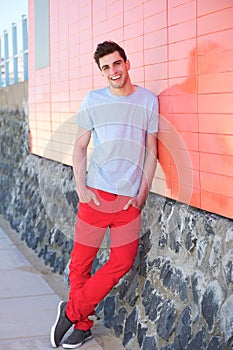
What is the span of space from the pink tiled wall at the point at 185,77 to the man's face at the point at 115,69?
0.99 feet

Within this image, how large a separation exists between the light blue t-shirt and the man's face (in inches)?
5.0

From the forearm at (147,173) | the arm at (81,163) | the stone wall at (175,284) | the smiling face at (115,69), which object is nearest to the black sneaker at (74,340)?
the stone wall at (175,284)

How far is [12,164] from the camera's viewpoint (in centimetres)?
1085

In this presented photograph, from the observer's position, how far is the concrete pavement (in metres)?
5.05

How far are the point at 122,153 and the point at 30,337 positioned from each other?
57.5 inches

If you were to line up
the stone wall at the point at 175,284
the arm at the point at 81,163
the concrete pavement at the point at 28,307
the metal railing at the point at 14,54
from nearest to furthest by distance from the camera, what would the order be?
the stone wall at the point at 175,284 → the arm at the point at 81,163 → the concrete pavement at the point at 28,307 → the metal railing at the point at 14,54

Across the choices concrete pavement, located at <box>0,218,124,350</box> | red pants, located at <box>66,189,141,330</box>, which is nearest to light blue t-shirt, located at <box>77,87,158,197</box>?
red pants, located at <box>66,189,141,330</box>

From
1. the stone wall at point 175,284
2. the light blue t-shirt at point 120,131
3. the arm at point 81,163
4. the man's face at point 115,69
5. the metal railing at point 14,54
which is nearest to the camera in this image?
the stone wall at point 175,284

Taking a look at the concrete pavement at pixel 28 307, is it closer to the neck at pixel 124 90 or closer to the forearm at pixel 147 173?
the forearm at pixel 147 173

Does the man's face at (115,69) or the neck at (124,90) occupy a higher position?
the man's face at (115,69)

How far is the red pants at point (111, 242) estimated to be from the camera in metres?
4.75

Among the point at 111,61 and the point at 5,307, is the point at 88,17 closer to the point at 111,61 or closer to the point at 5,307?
the point at 111,61

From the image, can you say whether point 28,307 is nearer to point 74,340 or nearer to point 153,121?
point 74,340

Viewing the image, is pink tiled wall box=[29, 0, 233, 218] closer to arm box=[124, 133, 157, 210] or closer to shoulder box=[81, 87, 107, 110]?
arm box=[124, 133, 157, 210]
